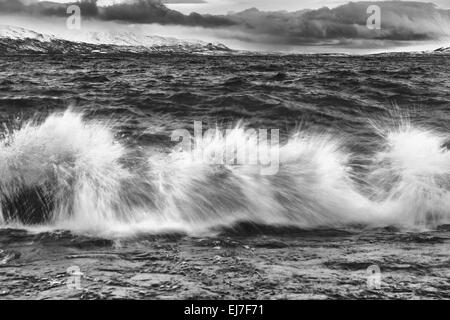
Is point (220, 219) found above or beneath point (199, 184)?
beneath

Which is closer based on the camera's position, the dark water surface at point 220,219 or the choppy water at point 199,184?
the dark water surface at point 220,219

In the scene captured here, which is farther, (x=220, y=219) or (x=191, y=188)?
(x=191, y=188)

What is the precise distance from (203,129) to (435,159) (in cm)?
502

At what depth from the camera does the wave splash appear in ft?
18.8

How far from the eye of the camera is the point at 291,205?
6.13m

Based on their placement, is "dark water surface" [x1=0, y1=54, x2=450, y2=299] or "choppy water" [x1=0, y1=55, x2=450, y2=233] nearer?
"dark water surface" [x1=0, y1=54, x2=450, y2=299]

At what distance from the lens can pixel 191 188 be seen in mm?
6219

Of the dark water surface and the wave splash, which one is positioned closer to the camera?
the dark water surface

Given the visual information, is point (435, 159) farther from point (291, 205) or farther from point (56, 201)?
point (56, 201)

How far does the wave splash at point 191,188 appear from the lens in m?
5.73

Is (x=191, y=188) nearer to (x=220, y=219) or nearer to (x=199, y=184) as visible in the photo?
(x=199, y=184)

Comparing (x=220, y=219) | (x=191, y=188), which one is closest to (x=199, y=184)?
(x=191, y=188)

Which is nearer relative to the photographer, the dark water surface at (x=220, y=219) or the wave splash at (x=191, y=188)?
the dark water surface at (x=220, y=219)
